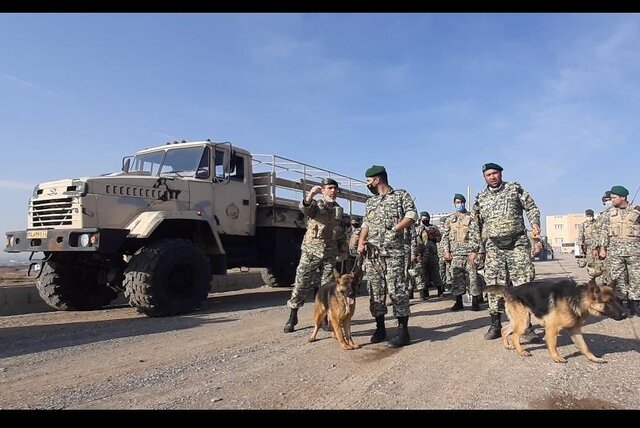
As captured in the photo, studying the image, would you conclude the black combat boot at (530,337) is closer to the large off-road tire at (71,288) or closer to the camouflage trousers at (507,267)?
the camouflage trousers at (507,267)

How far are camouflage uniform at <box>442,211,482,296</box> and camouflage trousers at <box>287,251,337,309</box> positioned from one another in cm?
279

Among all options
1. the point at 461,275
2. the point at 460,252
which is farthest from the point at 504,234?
the point at 460,252

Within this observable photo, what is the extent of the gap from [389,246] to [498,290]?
3.78 ft

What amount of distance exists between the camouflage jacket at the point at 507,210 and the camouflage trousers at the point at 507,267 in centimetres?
14

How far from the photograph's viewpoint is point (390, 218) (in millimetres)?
4871

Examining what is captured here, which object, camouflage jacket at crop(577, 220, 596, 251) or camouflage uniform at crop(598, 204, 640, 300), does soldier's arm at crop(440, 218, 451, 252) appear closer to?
camouflage uniform at crop(598, 204, 640, 300)

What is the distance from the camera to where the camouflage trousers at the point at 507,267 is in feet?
15.6

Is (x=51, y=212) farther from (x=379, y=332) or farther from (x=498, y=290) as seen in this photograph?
(x=498, y=290)

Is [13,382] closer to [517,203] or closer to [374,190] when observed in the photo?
[374,190]

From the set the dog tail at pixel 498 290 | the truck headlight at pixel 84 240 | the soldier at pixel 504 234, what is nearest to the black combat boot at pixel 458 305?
the soldier at pixel 504 234

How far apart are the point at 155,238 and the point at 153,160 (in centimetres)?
181
